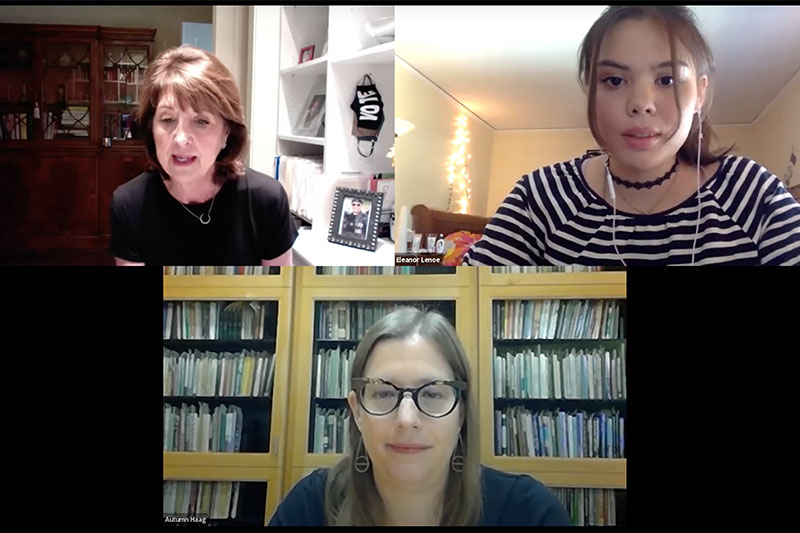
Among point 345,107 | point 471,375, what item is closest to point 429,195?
point 345,107

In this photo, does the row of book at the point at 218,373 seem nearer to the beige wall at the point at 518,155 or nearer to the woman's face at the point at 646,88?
the beige wall at the point at 518,155

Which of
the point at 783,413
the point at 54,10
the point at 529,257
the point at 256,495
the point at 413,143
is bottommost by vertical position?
the point at 256,495

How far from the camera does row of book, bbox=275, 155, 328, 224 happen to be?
3.06 m

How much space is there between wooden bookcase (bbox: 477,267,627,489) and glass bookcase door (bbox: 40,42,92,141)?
1.62 metres

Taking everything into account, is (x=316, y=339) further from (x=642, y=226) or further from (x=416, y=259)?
(x=642, y=226)

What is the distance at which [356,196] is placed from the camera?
3076 millimetres

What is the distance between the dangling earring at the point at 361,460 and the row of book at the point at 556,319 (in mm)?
672

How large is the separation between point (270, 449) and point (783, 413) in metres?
2.08

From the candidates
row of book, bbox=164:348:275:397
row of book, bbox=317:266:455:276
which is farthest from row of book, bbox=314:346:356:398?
row of book, bbox=317:266:455:276

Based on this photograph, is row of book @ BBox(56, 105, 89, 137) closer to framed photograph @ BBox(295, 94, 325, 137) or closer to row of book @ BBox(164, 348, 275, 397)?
framed photograph @ BBox(295, 94, 325, 137)

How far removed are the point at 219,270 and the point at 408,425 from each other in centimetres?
93

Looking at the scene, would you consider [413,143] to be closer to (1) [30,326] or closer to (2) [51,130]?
(2) [51,130]

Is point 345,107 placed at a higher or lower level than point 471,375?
higher

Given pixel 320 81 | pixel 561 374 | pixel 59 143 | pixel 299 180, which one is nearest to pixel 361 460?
pixel 561 374
